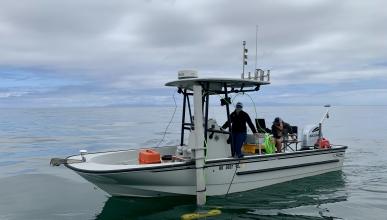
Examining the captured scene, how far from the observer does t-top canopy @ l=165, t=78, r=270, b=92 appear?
1058cm

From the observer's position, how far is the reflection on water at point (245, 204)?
9.98 meters

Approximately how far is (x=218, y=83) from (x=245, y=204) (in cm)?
329

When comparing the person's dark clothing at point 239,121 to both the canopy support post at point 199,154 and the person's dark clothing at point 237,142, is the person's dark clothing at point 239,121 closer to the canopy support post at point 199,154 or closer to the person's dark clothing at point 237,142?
the person's dark clothing at point 237,142

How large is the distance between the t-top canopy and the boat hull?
2.03 metres

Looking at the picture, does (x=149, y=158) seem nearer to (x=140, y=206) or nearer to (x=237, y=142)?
(x=140, y=206)

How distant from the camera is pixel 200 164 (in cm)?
996

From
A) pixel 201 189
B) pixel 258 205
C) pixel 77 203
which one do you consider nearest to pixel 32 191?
pixel 77 203

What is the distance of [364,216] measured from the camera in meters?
10.1

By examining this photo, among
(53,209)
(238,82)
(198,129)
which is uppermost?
(238,82)

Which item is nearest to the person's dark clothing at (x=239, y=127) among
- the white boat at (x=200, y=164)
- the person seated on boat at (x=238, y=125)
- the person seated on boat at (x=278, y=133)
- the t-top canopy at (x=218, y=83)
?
→ the person seated on boat at (x=238, y=125)

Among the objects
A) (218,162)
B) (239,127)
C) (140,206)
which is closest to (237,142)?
(239,127)

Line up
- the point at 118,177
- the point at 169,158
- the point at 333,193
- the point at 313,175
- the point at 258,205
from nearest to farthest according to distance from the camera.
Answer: the point at 118,177
the point at 258,205
the point at 169,158
the point at 333,193
the point at 313,175

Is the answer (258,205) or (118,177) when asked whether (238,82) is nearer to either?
(258,205)

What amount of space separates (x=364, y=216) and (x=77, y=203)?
7.65 metres
